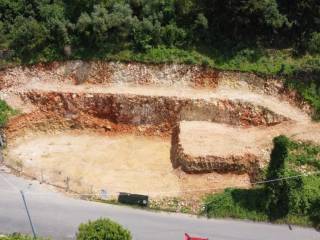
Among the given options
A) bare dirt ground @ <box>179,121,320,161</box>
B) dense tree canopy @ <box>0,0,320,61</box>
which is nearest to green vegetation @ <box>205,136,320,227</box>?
bare dirt ground @ <box>179,121,320,161</box>

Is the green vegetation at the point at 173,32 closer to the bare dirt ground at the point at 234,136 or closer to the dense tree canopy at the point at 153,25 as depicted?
the dense tree canopy at the point at 153,25

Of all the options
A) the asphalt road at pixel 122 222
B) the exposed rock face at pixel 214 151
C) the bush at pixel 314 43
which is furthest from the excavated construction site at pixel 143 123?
the bush at pixel 314 43

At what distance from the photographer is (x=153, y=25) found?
128 ft

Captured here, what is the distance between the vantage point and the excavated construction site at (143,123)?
3228cm

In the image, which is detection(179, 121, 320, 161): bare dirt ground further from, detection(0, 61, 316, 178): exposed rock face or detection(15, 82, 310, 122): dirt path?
detection(15, 82, 310, 122): dirt path

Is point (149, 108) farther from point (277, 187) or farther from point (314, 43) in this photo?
point (314, 43)

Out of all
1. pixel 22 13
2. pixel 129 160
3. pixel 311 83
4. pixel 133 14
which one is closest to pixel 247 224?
pixel 129 160

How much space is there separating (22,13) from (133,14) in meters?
8.02

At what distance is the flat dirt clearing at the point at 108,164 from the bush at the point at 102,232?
6578mm

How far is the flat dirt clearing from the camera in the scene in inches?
1245

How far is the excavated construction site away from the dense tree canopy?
6.03ft

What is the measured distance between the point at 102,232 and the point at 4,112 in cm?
1505

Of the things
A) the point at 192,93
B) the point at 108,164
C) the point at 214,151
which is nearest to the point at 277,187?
the point at 214,151

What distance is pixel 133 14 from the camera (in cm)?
4038
